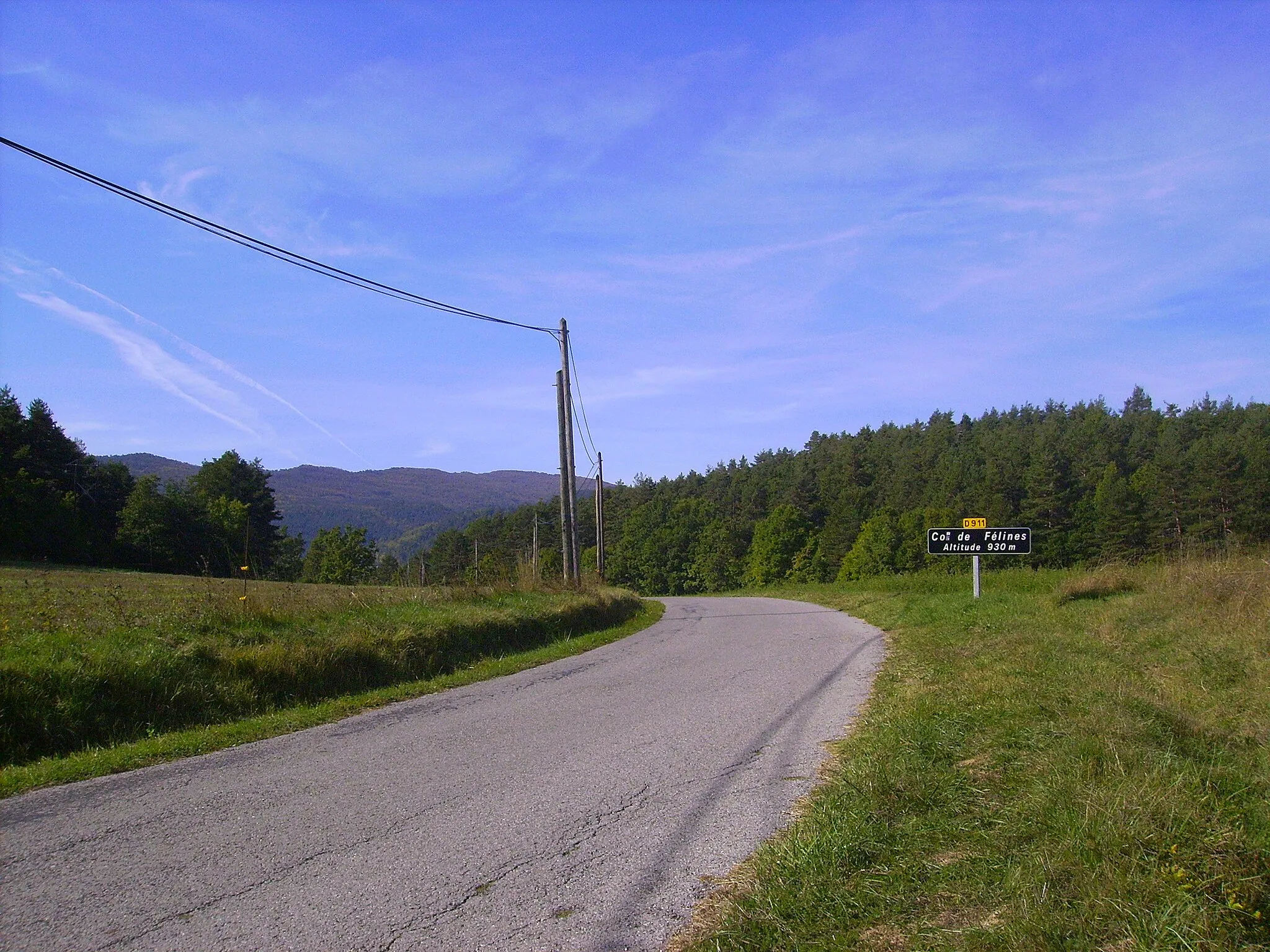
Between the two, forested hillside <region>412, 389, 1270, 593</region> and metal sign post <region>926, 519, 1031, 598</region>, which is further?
forested hillside <region>412, 389, 1270, 593</region>

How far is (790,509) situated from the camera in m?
90.7

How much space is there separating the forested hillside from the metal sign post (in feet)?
85.4

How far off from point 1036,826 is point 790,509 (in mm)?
88239

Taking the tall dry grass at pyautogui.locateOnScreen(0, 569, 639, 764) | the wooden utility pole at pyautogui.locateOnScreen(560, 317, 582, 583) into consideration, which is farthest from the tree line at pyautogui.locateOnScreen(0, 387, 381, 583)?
the tall dry grass at pyautogui.locateOnScreen(0, 569, 639, 764)

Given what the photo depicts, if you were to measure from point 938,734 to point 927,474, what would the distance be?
307ft

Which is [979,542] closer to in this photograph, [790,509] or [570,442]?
[570,442]

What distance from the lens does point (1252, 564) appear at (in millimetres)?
12688

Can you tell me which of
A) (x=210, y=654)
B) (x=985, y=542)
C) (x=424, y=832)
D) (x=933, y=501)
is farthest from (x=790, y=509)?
(x=424, y=832)

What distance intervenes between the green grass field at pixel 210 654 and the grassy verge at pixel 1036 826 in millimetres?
5141

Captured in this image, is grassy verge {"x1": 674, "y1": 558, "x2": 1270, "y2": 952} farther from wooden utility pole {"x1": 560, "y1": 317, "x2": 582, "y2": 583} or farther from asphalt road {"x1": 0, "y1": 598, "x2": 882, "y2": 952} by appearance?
wooden utility pole {"x1": 560, "y1": 317, "x2": 582, "y2": 583}

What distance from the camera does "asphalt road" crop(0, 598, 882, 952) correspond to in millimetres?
3516

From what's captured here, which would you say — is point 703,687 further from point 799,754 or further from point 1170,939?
point 1170,939

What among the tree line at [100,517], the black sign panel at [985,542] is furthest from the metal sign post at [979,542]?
the tree line at [100,517]

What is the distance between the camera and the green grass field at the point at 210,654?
677 cm
